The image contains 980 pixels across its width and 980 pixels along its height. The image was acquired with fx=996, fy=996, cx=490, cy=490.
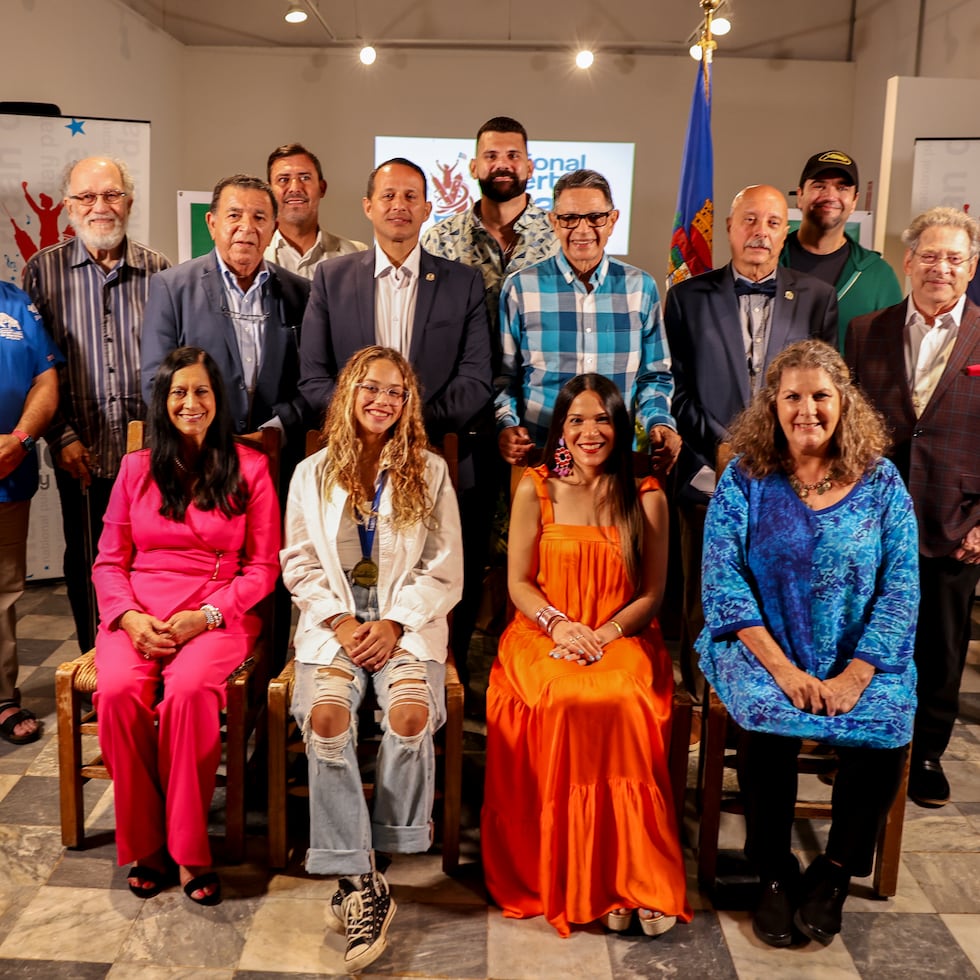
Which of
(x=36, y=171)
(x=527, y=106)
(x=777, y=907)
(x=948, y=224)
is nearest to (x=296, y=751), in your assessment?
(x=777, y=907)

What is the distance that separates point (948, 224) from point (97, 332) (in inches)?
105

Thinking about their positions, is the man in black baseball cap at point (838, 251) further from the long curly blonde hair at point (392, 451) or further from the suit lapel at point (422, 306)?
the long curly blonde hair at point (392, 451)

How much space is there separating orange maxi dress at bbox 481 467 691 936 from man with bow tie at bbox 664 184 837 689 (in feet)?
2.95

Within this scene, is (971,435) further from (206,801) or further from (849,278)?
(206,801)

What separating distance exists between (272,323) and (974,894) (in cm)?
254

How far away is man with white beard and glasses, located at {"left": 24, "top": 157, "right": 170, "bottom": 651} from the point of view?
130 inches

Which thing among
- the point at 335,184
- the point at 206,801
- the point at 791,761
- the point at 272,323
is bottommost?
the point at 206,801

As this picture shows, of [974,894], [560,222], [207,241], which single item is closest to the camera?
[974,894]

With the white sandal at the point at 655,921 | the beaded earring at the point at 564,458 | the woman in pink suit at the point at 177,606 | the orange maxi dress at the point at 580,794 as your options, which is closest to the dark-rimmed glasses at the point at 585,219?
the beaded earring at the point at 564,458

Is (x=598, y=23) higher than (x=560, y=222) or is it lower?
higher

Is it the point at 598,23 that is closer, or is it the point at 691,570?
the point at 691,570

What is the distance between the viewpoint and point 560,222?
301 cm

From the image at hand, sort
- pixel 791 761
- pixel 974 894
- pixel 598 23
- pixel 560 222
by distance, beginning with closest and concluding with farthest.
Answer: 1. pixel 791 761
2. pixel 974 894
3. pixel 560 222
4. pixel 598 23

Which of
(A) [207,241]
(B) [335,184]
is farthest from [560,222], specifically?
(B) [335,184]
